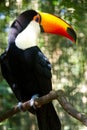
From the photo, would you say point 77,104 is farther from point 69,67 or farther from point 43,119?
point 43,119

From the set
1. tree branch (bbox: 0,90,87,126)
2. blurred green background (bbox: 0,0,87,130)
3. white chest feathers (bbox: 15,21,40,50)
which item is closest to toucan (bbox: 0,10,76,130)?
white chest feathers (bbox: 15,21,40,50)

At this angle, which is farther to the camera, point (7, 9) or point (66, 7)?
point (7, 9)

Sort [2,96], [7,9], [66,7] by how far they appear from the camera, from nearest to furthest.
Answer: [66,7]
[7,9]
[2,96]

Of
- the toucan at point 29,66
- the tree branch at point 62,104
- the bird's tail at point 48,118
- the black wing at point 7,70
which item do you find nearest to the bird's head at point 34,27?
the toucan at point 29,66

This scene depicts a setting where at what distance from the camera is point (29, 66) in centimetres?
416

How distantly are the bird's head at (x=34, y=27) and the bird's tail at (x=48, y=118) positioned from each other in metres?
0.70

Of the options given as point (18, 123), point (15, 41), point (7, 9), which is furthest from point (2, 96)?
point (15, 41)

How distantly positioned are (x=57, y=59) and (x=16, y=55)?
114 inches

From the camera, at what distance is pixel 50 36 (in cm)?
719

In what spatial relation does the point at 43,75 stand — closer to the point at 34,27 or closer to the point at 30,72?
the point at 30,72

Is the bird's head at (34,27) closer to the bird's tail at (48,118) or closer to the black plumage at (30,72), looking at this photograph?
the black plumage at (30,72)

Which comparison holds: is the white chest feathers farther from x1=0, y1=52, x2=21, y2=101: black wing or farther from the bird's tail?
the bird's tail

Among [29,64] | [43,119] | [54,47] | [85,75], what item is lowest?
[85,75]

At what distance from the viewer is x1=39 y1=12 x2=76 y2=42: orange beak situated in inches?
175
